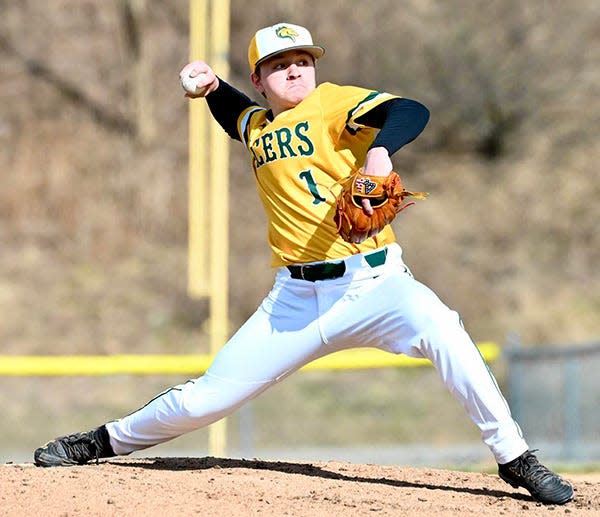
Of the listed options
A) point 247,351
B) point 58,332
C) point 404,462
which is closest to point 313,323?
point 247,351

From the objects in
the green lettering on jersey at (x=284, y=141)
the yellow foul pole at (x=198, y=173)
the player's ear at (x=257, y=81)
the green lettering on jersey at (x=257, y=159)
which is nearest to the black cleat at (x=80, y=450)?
the green lettering on jersey at (x=257, y=159)

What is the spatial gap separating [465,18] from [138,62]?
491 cm

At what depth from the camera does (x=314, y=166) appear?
4410 mm

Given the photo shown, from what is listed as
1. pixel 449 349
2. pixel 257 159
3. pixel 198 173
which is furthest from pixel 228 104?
pixel 198 173

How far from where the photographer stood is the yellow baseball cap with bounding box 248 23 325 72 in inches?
175

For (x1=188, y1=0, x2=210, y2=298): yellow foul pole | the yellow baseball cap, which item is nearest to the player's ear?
the yellow baseball cap

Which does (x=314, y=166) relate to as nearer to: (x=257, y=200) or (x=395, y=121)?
(x=395, y=121)

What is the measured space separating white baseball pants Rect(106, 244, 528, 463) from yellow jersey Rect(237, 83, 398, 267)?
108 mm

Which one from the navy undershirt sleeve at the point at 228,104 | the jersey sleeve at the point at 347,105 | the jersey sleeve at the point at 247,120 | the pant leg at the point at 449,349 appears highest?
the navy undershirt sleeve at the point at 228,104

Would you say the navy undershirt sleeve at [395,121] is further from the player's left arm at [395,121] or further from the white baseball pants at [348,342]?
the white baseball pants at [348,342]

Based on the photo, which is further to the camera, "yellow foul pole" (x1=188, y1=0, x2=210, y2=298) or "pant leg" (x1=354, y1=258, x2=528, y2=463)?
"yellow foul pole" (x1=188, y1=0, x2=210, y2=298)

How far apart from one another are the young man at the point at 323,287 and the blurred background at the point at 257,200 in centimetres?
740

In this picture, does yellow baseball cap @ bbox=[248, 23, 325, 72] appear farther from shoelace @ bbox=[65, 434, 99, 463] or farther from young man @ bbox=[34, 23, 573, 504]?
shoelace @ bbox=[65, 434, 99, 463]

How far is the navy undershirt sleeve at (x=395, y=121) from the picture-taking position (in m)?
4.07
